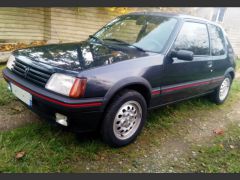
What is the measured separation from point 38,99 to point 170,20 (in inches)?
93.9

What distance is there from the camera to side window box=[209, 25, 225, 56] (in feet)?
16.6

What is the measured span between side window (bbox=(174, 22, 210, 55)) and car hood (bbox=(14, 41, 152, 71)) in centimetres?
79

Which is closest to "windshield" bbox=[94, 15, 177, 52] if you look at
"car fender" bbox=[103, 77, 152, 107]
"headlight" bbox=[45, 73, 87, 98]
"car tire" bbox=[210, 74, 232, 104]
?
"car fender" bbox=[103, 77, 152, 107]

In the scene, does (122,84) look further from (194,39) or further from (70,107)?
(194,39)

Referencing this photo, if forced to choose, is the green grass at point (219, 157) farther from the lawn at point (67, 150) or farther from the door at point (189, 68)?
the door at point (189, 68)

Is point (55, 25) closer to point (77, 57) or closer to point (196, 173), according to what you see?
point (77, 57)

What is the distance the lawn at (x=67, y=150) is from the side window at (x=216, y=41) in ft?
5.54

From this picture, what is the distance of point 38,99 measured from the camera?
10.1ft

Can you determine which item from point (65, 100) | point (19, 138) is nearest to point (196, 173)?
point (65, 100)

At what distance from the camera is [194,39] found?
178 inches

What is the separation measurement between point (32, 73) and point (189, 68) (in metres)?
2.41

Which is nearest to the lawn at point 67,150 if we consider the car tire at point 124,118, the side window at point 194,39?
the car tire at point 124,118

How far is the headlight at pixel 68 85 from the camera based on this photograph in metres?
2.87

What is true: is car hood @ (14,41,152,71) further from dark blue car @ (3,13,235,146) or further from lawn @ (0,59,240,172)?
lawn @ (0,59,240,172)
